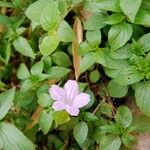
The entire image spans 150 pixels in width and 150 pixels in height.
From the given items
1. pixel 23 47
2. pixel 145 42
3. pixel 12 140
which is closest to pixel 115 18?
pixel 145 42

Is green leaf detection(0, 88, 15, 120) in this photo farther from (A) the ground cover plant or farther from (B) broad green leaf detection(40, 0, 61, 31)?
(B) broad green leaf detection(40, 0, 61, 31)

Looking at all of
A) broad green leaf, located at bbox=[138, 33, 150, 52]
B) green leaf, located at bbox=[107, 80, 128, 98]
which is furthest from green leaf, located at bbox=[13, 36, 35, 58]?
broad green leaf, located at bbox=[138, 33, 150, 52]

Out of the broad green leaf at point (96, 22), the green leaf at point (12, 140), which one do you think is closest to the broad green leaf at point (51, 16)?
the broad green leaf at point (96, 22)

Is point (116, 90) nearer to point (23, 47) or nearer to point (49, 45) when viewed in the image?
point (49, 45)

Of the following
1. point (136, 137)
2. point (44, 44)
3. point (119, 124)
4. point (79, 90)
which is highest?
point (44, 44)

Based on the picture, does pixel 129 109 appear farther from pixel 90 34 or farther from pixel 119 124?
pixel 90 34

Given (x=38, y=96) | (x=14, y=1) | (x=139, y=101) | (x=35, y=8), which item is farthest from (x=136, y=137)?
(x=14, y=1)
